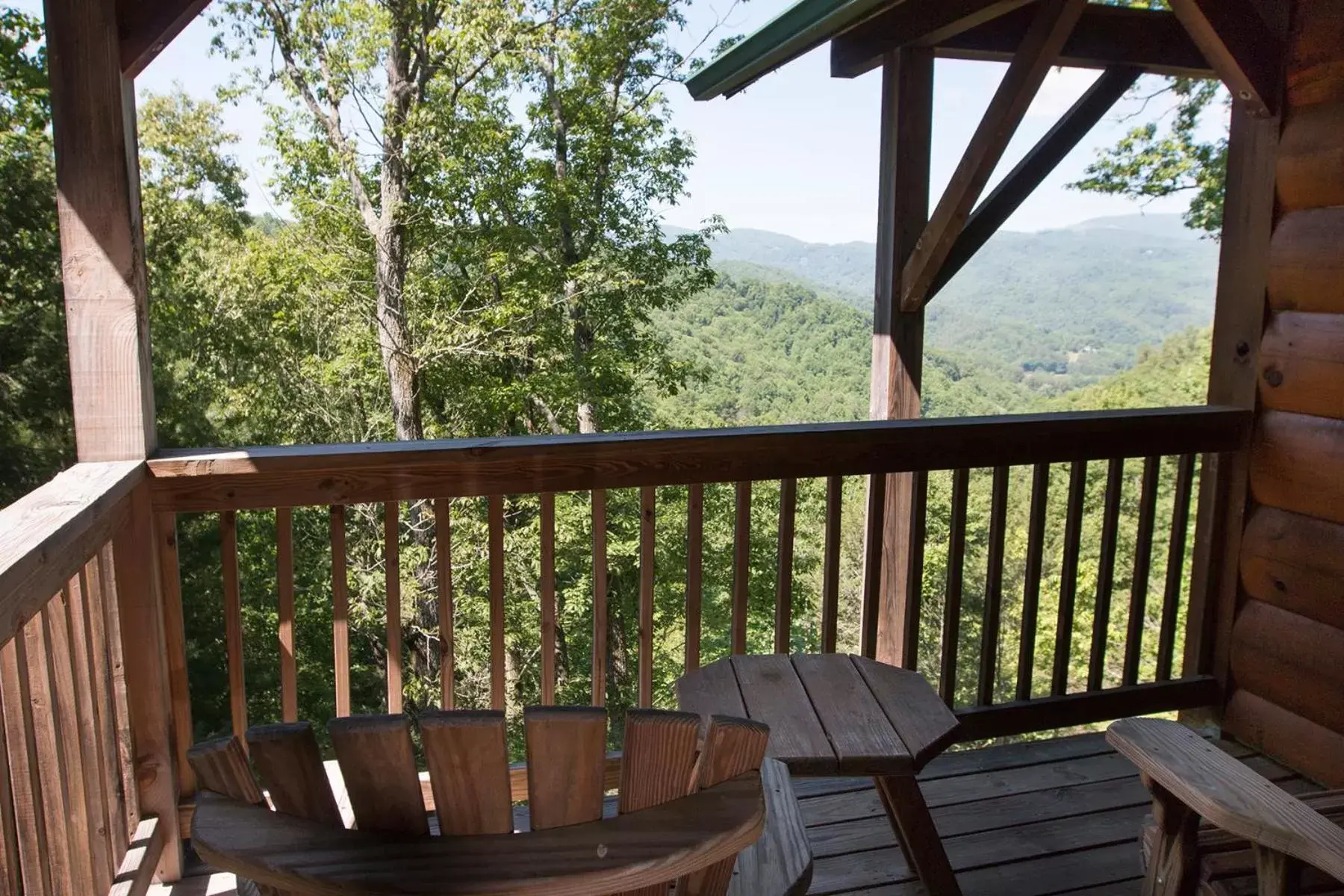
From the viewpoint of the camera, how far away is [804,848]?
130cm

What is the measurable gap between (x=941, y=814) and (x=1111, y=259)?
2882 cm

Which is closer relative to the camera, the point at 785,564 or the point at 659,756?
the point at 659,756

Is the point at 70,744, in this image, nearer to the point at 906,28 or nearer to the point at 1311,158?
the point at 906,28

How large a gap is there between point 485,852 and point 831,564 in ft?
6.10

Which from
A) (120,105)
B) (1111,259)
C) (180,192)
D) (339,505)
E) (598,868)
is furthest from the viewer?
(1111,259)

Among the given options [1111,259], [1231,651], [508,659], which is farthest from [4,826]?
[1111,259]

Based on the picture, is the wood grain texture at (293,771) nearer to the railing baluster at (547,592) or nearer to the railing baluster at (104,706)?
the railing baluster at (104,706)

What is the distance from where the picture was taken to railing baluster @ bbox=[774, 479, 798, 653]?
2.44m

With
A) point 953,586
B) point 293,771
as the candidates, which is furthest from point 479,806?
point 953,586

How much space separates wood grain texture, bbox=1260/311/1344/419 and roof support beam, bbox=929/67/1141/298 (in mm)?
918

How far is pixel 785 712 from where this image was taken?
1757 mm

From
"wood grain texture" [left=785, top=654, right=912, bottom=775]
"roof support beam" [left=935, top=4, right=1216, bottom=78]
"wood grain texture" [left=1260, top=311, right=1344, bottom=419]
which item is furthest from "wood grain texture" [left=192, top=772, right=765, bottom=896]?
"roof support beam" [left=935, top=4, right=1216, bottom=78]

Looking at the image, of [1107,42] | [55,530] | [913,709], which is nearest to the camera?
[55,530]

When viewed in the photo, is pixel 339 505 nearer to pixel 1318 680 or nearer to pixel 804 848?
pixel 804 848
